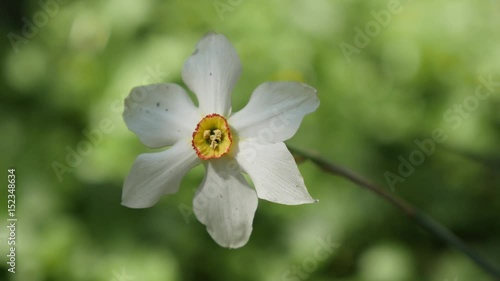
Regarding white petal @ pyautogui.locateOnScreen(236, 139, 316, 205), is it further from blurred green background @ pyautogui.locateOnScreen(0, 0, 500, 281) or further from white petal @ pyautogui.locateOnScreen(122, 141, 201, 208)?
blurred green background @ pyautogui.locateOnScreen(0, 0, 500, 281)

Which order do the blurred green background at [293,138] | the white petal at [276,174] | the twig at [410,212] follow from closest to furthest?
the white petal at [276,174], the twig at [410,212], the blurred green background at [293,138]

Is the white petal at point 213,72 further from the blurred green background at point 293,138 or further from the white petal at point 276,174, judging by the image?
the blurred green background at point 293,138

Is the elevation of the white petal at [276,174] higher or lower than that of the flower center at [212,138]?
lower

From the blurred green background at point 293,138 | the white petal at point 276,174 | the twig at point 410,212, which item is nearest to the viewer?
the white petal at point 276,174

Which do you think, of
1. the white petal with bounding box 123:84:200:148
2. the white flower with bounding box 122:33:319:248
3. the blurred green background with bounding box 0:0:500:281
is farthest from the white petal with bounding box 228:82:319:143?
the blurred green background with bounding box 0:0:500:281

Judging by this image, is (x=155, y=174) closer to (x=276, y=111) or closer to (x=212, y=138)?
(x=212, y=138)

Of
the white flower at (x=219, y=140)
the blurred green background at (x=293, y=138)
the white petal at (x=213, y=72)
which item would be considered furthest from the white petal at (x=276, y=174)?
the blurred green background at (x=293, y=138)

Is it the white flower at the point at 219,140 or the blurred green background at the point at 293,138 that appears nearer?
the white flower at the point at 219,140
